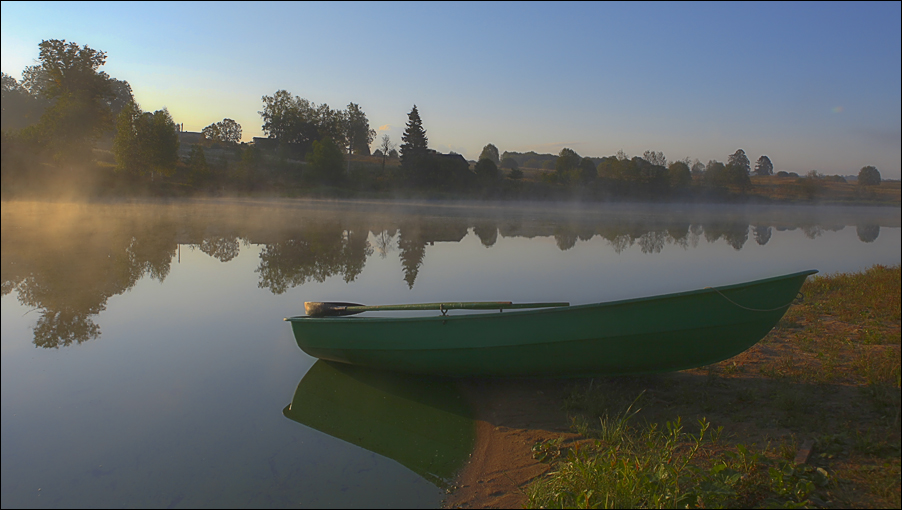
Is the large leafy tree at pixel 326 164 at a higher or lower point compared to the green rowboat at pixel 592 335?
higher

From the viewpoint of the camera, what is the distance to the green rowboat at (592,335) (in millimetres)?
5223

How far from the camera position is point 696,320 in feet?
17.4

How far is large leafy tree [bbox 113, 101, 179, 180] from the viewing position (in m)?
41.8

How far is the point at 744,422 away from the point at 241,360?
252 inches

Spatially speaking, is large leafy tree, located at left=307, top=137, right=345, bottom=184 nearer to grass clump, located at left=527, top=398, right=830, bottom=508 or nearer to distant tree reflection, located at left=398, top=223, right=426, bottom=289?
distant tree reflection, located at left=398, top=223, right=426, bottom=289

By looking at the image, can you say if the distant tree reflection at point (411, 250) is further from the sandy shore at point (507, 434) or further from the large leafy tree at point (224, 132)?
the large leafy tree at point (224, 132)

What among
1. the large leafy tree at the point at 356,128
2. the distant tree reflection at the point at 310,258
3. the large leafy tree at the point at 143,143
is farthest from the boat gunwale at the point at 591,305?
the large leafy tree at the point at 356,128

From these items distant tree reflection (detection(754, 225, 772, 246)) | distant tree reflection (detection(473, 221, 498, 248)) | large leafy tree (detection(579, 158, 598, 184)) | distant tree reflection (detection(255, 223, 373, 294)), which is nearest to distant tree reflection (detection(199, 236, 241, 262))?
distant tree reflection (detection(255, 223, 373, 294))

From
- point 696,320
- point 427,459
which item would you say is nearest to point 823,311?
point 696,320

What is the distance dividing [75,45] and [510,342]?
47.2 meters

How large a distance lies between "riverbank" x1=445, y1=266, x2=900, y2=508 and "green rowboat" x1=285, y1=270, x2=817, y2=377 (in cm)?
38

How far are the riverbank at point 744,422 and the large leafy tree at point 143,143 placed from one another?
4595 centimetres

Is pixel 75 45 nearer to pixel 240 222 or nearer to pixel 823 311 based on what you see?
pixel 240 222

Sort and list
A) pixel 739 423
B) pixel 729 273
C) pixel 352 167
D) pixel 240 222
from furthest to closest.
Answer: pixel 352 167 → pixel 240 222 → pixel 729 273 → pixel 739 423
